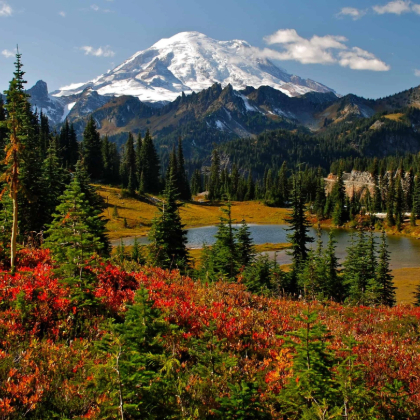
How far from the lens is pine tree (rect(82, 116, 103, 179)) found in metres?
111

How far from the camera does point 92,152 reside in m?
112

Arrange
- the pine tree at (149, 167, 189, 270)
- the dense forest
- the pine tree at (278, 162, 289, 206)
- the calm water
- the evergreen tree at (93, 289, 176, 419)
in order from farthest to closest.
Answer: the pine tree at (278, 162, 289, 206) → the calm water → the pine tree at (149, 167, 189, 270) → the dense forest → the evergreen tree at (93, 289, 176, 419)

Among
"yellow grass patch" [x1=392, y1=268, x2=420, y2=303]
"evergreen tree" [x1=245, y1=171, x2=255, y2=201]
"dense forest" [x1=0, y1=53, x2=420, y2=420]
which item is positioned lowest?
"yellow grass patch" [x1=392, y1=268, x2=420, y2=303]

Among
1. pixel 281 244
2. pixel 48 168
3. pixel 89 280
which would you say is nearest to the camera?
pixel 89 280

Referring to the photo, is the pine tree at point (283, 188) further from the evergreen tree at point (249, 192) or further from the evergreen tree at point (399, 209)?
the evergreen tree at point (399, 209)

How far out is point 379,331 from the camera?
32.5 feet

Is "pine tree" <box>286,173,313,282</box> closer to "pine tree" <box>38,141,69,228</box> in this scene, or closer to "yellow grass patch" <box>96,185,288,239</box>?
"pine tree" <box>38,141,69,228</box>

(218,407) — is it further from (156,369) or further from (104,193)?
(104,193)

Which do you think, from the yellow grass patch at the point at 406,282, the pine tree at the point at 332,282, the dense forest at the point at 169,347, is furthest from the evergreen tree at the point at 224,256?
the yellow grass patch at the point at 406,282

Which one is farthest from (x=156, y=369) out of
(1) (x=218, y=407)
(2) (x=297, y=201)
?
(2) (x=297, y=201)

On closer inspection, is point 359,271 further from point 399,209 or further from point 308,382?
point 399,209

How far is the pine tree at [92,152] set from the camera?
365ft

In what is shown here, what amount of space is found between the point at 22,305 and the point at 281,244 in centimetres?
7087

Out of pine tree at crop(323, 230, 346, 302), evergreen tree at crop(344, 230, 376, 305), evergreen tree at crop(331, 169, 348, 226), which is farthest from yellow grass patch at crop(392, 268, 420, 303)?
evergreen tree at crop(331, 169, 348, 226)
